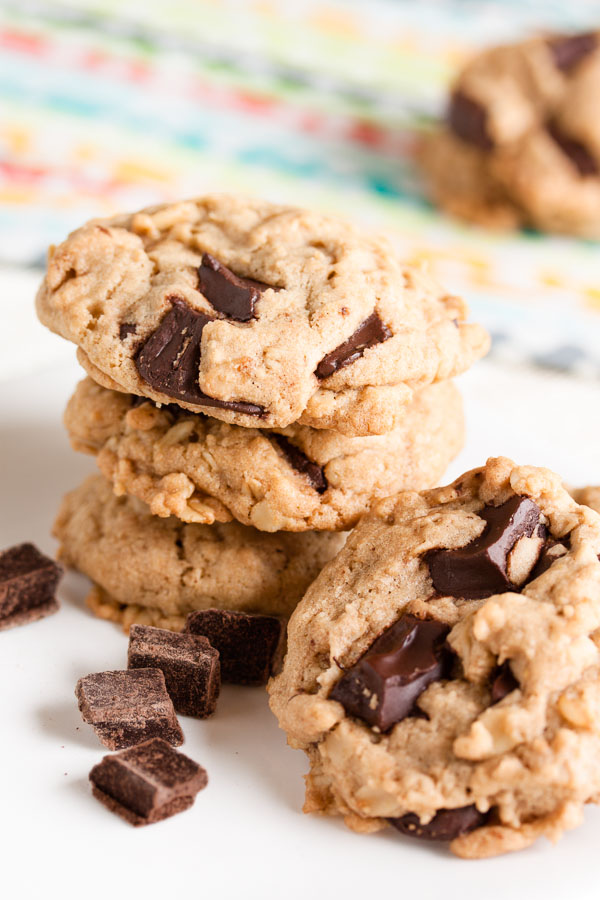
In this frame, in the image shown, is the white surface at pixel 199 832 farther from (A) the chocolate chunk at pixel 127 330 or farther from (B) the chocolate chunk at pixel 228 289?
(B) the chocolate chunk at pixel 228 289

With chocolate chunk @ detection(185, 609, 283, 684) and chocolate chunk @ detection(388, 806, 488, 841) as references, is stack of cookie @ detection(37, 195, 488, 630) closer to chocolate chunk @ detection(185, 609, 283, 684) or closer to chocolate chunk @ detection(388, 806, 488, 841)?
chocolate chunk @ detection(185, 609, 283, 684)

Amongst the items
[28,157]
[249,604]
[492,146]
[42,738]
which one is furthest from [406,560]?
[28,157]

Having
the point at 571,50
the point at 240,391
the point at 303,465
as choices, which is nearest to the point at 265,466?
the point at 303,465

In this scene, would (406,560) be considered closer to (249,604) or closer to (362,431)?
(362,431)

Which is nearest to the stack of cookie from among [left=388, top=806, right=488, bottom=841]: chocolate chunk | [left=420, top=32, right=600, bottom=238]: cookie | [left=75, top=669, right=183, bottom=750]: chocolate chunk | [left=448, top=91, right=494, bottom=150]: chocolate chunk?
[left=75, top=669, right=183, bottom=750]: chocolate chunk

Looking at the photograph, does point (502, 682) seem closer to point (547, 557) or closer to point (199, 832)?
point (547, 557)
